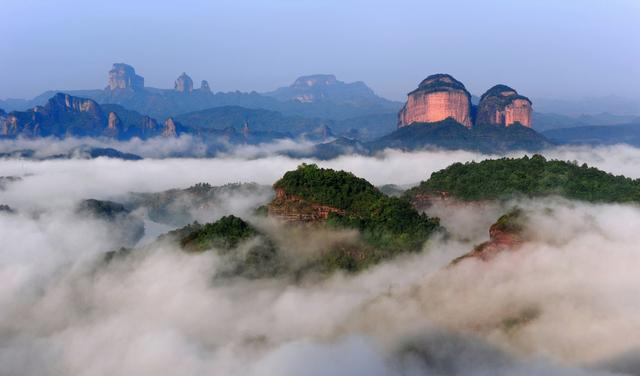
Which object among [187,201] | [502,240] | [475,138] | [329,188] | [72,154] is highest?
[329,188]

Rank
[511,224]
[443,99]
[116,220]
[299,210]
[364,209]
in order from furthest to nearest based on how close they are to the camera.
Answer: [443,99] < [116,220] < [364,209] < [299,210] < [511,224]

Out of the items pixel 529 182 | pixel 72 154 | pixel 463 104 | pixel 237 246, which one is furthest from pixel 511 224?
pixel 72 154

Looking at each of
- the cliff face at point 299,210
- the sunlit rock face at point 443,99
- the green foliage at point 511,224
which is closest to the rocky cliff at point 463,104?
the sunlit rock face at point 443,99

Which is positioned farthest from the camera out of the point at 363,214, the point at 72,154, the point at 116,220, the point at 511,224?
the point at 72,154

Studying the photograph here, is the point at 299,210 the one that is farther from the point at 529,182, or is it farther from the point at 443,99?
the point at 443,99

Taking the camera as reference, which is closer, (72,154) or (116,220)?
(116,220)

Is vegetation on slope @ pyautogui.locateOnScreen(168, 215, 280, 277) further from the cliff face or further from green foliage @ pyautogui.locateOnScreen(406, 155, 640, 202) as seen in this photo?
green foliage @ pyautogui.locateOnScreen(406, 155, 640, 202)

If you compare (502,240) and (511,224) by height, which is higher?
(511,224)

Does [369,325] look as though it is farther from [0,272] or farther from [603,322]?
[0,272]
